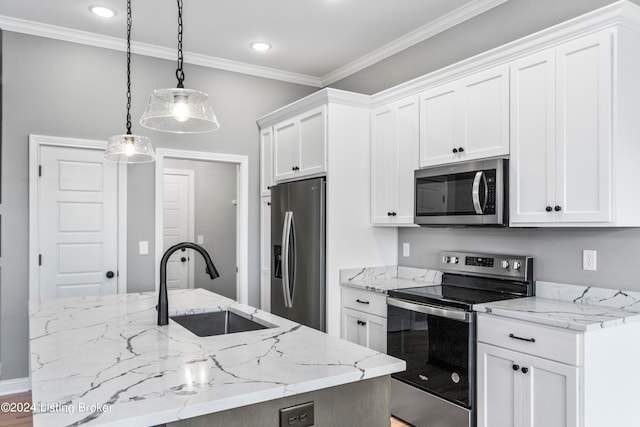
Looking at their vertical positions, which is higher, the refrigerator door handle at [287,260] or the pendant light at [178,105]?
the pendant light at [178,105]

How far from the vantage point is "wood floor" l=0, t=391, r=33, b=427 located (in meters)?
3.03

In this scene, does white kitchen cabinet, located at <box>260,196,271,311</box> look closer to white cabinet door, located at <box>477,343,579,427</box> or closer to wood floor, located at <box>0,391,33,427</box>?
wood floor, located at <box>0,391,33,427</box>

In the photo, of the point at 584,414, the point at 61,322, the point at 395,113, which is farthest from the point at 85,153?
the point at 584,414

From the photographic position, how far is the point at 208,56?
14.1ft

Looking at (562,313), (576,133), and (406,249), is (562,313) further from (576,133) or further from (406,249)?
(406,249)

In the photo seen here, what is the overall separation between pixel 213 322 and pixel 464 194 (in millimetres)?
1692

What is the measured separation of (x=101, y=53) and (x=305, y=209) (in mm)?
2195

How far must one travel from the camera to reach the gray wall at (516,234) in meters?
2.45

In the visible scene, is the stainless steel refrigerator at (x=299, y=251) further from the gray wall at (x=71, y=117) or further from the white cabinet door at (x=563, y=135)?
the white cabinet door at (x=563, y=135)

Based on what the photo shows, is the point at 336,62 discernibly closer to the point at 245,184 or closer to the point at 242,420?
the point at 245,184

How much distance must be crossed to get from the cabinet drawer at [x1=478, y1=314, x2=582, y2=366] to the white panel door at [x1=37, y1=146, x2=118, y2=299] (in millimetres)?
3034

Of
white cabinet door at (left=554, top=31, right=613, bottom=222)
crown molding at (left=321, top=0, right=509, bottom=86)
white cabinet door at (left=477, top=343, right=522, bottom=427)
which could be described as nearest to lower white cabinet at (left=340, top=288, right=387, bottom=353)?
white cabinet door at (left=477, top=343, right=522, bottom=427)

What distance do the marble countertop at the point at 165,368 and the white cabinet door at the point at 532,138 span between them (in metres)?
1.46

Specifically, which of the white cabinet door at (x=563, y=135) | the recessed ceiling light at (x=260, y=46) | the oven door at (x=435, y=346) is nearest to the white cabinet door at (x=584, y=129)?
the white cabinet door at (x=563, y=135)
